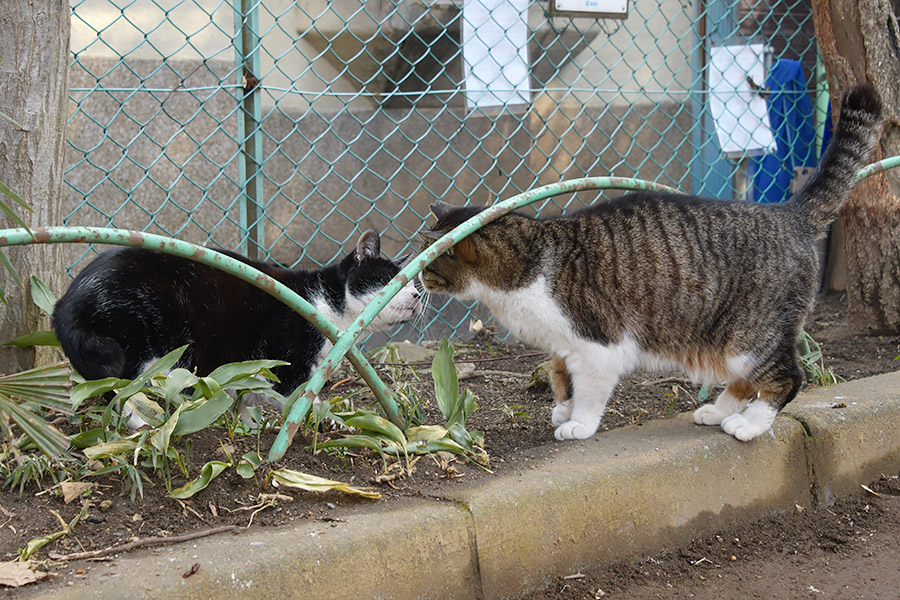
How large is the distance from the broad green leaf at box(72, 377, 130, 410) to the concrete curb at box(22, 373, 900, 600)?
0.49m

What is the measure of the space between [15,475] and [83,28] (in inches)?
92.0

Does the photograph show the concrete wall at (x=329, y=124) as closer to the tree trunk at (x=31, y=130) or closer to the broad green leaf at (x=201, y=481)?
the tree trunk at (x=31, y=130)

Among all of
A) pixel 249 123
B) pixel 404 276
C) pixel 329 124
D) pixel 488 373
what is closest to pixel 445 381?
pixel 404 276

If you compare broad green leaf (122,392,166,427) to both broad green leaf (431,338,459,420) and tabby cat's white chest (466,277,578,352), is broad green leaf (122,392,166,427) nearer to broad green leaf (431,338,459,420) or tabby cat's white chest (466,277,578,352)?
broad green leaf (431,338,459,420)

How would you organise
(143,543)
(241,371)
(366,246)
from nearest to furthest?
(143,543) < (241,371) < (366,246)

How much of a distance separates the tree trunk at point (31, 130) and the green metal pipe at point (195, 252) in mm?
916

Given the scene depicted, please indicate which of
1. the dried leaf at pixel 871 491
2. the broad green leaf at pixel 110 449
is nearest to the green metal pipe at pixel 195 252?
the broad green leaf at pixel 110 449

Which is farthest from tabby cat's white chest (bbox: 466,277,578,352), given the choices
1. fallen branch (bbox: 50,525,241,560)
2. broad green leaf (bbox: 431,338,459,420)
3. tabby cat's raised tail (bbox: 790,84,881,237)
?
fallen branch (bbox: 50,525,241,560)

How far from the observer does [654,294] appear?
8.87ft

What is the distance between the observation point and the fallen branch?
170 centimetres

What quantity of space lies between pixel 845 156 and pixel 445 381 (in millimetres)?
1619

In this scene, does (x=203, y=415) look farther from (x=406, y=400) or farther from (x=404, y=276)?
(x=406, y=400)

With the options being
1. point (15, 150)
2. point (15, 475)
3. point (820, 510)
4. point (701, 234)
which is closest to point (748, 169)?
point (701, 234)

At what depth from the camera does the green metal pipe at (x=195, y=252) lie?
1750 millimetres
